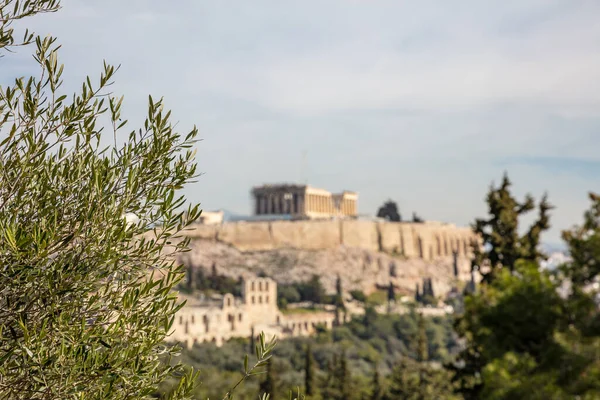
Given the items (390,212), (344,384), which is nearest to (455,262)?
(390,212)

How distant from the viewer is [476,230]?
61.9 feet

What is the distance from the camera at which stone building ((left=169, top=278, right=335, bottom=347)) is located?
61.2 m

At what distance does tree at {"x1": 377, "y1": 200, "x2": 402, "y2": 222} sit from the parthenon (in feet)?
12.6

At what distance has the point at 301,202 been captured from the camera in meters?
103

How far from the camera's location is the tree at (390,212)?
109 meters

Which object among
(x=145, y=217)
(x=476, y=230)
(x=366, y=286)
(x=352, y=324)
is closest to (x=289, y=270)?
(x=366, y=286)

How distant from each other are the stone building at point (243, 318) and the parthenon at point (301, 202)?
30571 mm

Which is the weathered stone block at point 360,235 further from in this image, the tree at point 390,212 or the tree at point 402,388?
the tree at point 402,388

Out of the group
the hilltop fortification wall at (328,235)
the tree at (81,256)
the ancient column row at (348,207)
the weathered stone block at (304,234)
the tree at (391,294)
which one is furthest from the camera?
the ancient column row at (348,207)

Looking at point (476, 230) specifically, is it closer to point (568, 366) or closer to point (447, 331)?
point (568, 366)

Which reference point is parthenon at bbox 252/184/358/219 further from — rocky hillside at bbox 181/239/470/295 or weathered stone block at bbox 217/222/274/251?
rocky hillside at bbox 181/239/470/295

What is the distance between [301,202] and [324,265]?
57.3ft

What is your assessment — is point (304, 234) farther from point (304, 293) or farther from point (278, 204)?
point (304, 293)

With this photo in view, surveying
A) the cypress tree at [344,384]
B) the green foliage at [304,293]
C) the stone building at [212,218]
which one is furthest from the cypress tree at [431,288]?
the cypress tree at [344,384]
